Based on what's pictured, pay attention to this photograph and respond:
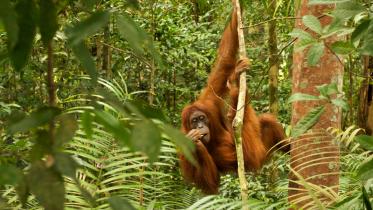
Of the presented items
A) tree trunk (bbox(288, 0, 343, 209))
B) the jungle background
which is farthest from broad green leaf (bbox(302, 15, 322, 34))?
tree trunk (bbox(288, 0, 343, 209))

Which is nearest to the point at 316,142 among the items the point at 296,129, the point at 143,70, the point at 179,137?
the point at 296,129

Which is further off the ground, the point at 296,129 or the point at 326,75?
the point at 326,75

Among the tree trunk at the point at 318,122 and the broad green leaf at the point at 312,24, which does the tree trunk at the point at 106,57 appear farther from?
the broad green leaf at the point at 312,24

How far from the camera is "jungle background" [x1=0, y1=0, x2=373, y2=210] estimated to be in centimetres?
90

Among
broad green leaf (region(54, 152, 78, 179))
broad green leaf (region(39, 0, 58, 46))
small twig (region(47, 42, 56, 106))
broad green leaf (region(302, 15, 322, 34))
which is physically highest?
broad green leaf (region(302, 15, 322, 34))

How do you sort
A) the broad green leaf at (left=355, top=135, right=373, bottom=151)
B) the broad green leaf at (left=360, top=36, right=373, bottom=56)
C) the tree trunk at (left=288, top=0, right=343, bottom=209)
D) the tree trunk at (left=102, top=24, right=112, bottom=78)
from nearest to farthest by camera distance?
the broad green leaf at (left=360, top=36, right=373, bottom=56), the broad green leaf at (left=355, top=135, right=373, bottom=151), the tree trunk at (left=288, top=0, right=343, bottom=209), the tree trunk at (left=102, top=24, right=112, bottom=78)

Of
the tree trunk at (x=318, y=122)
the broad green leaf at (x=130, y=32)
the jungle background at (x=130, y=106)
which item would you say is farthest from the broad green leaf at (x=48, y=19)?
the tree trunk at (x=318, y=122)

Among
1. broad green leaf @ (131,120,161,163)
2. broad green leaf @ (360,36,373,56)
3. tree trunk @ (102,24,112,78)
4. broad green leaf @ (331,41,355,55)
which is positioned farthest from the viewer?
tree trunk @ (102,24,112,78)

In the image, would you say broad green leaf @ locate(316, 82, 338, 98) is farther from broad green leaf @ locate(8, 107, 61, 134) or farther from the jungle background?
broad green leaf @ locate(8, 107, 61, 134)

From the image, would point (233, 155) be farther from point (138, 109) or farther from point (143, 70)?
point (138, 109)

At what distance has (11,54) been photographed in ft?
3.14

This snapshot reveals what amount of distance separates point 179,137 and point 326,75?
2.94 meters

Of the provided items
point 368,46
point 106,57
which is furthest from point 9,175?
point 106,57

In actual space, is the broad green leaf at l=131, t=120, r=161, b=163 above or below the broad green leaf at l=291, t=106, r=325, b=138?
below
